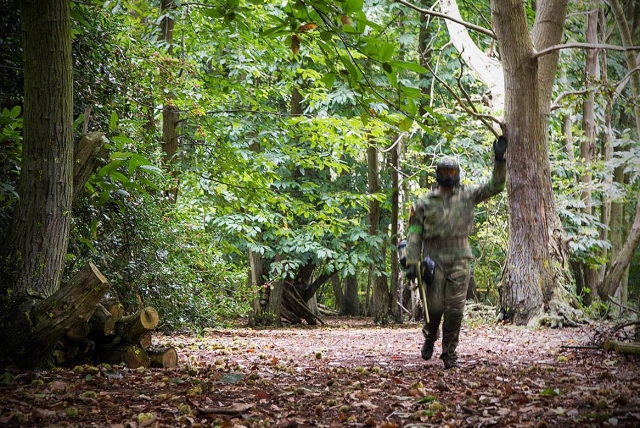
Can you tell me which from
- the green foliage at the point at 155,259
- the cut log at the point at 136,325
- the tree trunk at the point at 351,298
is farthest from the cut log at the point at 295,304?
the cut log at the point at 136,325

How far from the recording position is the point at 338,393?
15.8 feet

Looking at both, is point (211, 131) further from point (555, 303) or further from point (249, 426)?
point (249, 426)

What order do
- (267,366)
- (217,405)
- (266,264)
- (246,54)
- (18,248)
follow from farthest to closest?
(266,264), (246,54), (267,366), (18,248), (217,405)

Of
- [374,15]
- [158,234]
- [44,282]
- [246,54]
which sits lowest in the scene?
[44,282]

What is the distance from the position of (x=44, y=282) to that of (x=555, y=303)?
7931 millimetres

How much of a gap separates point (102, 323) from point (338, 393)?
7.80 ft

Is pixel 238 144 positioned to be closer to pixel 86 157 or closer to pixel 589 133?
pixel 86 157

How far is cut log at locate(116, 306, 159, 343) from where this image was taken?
575cm

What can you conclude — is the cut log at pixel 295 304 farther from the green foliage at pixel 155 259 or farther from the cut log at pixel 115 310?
the cut log at pixel 115 310

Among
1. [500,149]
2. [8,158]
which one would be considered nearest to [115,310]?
[8,158]

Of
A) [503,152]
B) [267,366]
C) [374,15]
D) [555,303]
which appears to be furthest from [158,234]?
[374,15]

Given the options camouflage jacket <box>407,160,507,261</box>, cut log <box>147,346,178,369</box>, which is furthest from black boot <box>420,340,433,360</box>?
cut log <box>147,346,178,369</box>

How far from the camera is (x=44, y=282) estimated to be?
5336 mm

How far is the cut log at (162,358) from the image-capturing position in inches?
235
